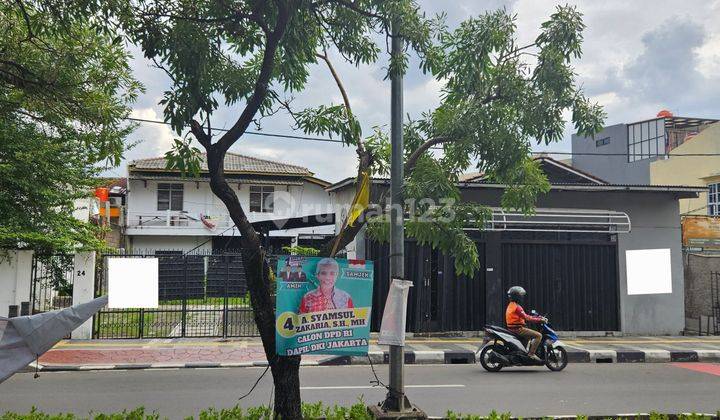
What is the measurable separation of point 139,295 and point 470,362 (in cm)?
651

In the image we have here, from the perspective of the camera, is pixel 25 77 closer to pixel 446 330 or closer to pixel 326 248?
pixel 326 248

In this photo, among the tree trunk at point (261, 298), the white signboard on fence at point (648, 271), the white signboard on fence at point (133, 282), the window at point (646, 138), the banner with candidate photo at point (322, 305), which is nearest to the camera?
the banner with candidate photo at point (322, 305)

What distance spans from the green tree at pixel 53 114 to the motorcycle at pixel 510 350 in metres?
6.88

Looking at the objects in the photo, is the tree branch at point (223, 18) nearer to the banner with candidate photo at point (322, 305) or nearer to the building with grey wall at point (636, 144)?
the banner with candidate photo at point (322, 305)

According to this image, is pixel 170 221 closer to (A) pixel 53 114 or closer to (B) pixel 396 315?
(A) pixel 53 114

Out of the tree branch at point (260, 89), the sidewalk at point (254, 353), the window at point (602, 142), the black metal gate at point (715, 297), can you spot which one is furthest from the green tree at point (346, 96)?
the window at point (602, 142)

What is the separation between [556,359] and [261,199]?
23138 millimetres

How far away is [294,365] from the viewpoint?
491cm

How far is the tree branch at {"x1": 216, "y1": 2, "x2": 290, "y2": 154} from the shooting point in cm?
483

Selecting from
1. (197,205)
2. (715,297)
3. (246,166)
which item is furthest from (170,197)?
(715,297)

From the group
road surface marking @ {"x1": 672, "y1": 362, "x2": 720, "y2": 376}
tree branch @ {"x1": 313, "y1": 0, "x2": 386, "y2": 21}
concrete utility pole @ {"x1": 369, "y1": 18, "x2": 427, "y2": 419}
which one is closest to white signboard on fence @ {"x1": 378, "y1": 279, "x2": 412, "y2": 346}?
concrete utility pole @ {"x1": 369, "y1": 18, "x2": 427, "y2": 419}

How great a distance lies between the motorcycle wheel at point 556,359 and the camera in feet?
34.6

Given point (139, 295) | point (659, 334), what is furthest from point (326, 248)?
point (659, 334)

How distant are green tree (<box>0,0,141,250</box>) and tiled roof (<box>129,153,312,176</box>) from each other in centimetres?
1437
